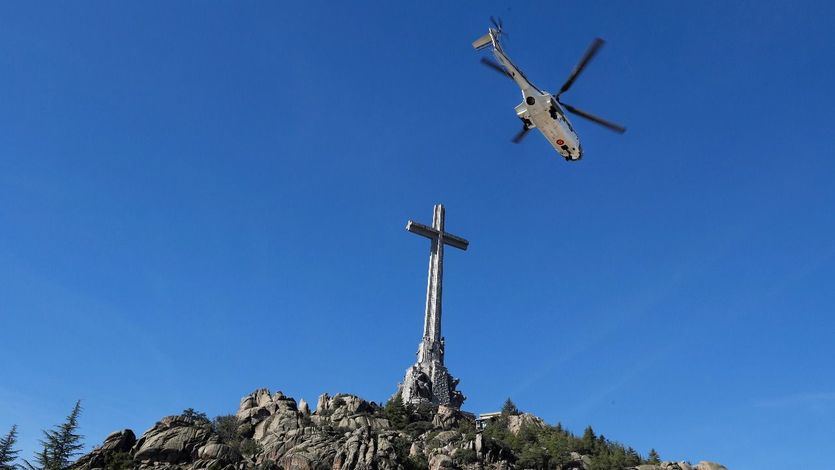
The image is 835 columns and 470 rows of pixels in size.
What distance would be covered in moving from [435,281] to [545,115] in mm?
48212

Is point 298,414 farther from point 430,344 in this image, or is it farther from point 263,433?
point 430,344

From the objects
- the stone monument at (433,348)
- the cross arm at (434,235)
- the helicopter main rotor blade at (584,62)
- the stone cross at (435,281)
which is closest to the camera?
the helicopter main rotor blade at (584,62)

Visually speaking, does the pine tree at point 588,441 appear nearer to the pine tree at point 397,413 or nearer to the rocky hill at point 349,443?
the rocky hill at point 349,443

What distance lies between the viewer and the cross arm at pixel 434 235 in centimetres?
9294

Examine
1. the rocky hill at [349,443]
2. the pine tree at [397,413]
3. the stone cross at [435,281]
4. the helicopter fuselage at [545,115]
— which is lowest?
the rocky hill at [349,443]

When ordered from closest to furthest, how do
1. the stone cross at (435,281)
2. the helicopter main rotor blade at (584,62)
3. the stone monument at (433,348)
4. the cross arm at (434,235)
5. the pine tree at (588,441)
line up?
1. the helicopter main rotor blade at (584,62)
2. the pine tree at (588,441)
3. the stone monument at (433,348)
4. the stone cross at (435,281)
5. the cross arm at (434,235)

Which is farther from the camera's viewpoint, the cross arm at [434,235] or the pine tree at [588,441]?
the cross arm at [434,235]

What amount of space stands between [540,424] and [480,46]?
43618 millimetres

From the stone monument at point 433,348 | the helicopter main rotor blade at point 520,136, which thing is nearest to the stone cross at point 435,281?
the stone monument at point 433,348

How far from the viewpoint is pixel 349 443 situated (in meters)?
58.8

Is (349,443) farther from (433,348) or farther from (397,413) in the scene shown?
(433,348)

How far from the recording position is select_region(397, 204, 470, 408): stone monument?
267 feet

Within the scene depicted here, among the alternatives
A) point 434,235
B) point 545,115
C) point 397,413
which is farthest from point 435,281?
point 545,115

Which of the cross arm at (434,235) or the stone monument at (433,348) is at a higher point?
the cross arm at (434,235)
